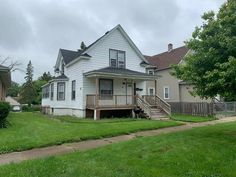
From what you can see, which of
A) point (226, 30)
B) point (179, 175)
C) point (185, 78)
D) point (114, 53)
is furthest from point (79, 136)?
point (114, 53)

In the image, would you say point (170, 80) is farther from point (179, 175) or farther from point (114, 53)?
point (179, 175)

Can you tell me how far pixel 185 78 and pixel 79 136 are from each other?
4.99 meters

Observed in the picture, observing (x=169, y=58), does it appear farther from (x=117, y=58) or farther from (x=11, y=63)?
(x=11, y=63)

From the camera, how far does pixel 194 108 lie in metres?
21.9

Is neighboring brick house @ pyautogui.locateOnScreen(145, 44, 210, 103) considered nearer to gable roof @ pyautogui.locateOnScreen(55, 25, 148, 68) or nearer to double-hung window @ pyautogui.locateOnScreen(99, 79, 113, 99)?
gable roof @ pyautogui.locateOnScreen(55, 25, 148, 68)

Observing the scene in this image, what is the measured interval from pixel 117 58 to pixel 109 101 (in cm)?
446

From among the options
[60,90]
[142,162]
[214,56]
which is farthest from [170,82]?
[142,162]

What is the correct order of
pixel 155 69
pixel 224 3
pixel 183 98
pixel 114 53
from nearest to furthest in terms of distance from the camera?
pixel 224 3 < pixel 114 53 < pixel 183 98 < pixel 155 69

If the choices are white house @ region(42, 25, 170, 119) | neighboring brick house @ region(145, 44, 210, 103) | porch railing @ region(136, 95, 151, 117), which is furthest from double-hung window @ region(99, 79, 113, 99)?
neighboring brick house @ region(145, 44, 210, 103)

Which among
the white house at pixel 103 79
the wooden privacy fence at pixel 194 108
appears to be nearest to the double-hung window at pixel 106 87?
the white house at pixel 103 79

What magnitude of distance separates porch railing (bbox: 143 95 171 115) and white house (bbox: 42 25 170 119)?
4.52 ft

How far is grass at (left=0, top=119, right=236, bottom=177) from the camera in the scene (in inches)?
219

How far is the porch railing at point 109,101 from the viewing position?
19.6m

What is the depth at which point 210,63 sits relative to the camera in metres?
9.35
